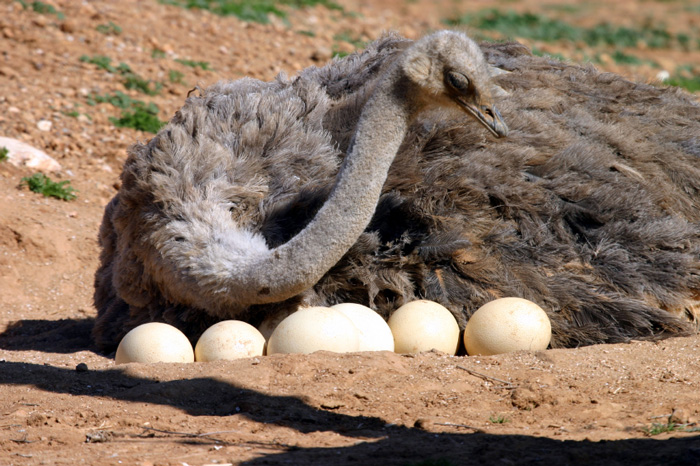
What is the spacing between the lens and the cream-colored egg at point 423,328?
16.0 feet

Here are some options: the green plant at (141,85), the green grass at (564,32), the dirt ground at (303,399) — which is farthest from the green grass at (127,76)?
the green grass at (564,32)

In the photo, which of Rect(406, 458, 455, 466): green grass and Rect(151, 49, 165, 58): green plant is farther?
Rect(151, 49, 165, 58): green plant

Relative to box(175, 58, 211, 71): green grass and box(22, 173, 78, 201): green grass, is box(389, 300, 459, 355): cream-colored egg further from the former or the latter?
box(175, 58, 211, 71): green grass

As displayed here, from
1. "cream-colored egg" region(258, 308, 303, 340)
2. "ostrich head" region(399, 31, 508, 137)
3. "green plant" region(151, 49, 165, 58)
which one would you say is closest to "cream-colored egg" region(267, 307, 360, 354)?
"cream-colored egg" region(258, 308, 303, 340)

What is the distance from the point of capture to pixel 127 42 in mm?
10977

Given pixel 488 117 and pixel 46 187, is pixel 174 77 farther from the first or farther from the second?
pixel 488 117

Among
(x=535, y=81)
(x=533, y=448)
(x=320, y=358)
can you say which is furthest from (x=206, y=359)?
(x=535, y=81)

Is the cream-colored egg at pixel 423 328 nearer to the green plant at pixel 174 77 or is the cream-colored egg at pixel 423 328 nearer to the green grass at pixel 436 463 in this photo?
the green grass at pixel 436 463

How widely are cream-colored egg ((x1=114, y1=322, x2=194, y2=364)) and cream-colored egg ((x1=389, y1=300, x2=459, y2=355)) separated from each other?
3.75ft

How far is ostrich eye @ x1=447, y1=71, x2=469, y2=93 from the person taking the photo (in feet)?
14.7

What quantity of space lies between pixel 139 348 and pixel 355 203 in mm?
1445

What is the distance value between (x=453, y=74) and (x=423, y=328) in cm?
135

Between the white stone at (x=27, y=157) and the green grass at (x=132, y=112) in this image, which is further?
the green grass at (x=132, y=112)

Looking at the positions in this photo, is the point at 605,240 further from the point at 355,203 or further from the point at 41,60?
the point at 41,60
